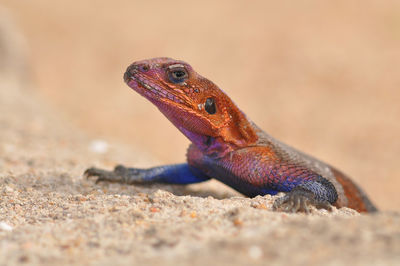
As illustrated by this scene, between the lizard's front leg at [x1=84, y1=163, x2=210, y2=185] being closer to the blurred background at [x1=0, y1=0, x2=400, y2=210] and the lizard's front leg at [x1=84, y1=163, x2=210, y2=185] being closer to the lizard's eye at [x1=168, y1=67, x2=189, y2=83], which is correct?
the lizard's eye at [x1=168, y1=67, x2=189, y2=83]

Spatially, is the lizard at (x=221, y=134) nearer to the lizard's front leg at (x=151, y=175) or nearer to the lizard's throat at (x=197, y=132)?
the lizard's throat at (x=197, y=132)

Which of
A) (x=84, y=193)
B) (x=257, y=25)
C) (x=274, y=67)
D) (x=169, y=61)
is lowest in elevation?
(x=84, y=193)

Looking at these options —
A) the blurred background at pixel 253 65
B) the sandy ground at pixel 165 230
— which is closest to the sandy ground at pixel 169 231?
the sandy ground at pixel 165 230

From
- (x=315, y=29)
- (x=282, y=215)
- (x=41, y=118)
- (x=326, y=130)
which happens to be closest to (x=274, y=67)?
(x=315, y=29)

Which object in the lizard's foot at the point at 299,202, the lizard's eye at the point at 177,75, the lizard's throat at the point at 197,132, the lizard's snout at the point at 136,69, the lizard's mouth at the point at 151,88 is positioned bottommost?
the lizard's foot at the point at 299,202

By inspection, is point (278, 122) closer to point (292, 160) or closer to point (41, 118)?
point (41, 118)

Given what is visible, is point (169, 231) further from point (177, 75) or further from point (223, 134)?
point (177, 75)

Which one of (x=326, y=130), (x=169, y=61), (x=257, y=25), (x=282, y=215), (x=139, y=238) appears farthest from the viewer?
(x=257, y=25)

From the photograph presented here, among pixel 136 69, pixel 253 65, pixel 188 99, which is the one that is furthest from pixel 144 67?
pixel 253 65
